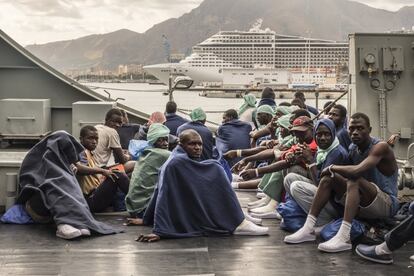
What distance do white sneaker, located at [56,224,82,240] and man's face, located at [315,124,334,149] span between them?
2142 mm

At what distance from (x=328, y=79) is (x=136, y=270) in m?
60.6

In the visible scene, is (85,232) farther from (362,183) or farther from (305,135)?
(362,183)

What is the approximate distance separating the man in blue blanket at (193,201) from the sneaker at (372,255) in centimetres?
100

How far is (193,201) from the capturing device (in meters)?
5.58

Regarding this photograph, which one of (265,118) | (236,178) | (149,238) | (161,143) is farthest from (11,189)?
(265,118)

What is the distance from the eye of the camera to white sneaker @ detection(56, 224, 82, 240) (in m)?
5.48

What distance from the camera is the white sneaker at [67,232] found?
5480mm

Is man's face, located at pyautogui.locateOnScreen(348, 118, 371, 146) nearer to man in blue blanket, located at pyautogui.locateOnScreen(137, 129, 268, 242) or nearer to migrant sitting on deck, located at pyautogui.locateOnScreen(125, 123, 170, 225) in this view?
man in blue blanket, located at pyautogui.locateOnScreen(137, 129, 268, 242)

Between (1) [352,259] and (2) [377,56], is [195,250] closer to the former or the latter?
(1) [352,259]

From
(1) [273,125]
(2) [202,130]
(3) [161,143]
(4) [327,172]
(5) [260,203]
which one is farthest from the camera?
(1) [273,125]

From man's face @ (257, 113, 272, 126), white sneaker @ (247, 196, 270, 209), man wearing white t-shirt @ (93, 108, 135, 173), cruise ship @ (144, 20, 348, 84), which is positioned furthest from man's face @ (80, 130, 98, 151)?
cruise ship @ (144, 20, 348, 84)

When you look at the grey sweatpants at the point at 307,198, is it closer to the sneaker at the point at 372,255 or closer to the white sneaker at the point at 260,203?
the sneaker at the point at 372,255

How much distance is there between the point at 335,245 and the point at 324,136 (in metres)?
0.92

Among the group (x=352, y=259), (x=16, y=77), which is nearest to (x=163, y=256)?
(x=352, y=259)
